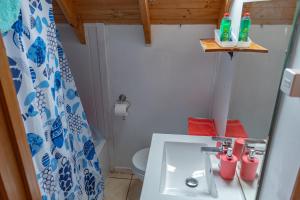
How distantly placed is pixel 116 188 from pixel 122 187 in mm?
68

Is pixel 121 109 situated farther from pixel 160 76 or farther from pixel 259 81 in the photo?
pixel 259 81

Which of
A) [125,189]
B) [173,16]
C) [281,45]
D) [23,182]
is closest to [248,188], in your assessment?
[281,45]

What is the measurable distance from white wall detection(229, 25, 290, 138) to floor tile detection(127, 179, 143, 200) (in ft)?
4.90

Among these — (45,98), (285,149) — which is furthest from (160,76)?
(285,149)

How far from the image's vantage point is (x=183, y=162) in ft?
5.46

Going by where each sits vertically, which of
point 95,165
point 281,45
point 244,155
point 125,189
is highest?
point 281,45

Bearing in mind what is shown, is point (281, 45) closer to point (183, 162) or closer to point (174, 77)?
point (183, 162)

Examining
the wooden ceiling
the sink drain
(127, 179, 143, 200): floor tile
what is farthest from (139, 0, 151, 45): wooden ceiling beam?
(127, 179, 143, 200): floor tile

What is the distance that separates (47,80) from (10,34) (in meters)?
0.36

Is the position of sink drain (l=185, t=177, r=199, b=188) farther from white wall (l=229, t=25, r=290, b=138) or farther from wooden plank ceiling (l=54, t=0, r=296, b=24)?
wooden plank ceiling (l=54, t=0, r=296, b=24)

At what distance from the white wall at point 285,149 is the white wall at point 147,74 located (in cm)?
136

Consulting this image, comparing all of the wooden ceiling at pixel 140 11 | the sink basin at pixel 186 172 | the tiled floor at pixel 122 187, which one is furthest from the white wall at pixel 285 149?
the tiled floor at pixel 122 187

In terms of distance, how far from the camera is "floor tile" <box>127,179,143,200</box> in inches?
97.4

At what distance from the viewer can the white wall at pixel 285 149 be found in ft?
2.53
